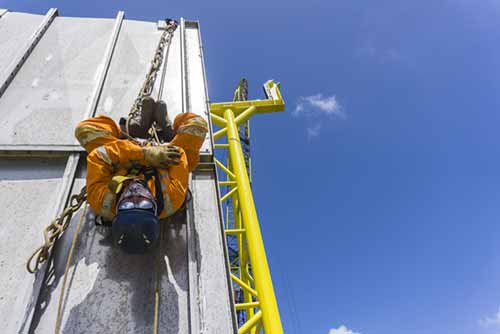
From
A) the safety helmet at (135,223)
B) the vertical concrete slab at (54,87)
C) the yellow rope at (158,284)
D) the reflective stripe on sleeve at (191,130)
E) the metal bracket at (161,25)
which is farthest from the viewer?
the metal bracket at (161,25)

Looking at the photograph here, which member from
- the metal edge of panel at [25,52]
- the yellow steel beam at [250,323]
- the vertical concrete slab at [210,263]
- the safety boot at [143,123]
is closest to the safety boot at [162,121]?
the safety boot at [143,123]

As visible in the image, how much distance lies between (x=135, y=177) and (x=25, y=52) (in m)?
3.17

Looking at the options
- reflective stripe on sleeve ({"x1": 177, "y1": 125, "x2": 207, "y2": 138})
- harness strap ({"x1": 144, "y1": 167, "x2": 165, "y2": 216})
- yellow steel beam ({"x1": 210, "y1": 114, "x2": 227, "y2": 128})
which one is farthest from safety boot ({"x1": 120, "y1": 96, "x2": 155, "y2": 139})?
yellow steel beam ({"x1": 210, "y1": 114, "x2": 227, "y2": 128})

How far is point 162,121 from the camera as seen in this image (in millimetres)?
2434

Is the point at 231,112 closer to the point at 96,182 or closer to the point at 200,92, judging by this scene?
the point at 200,92

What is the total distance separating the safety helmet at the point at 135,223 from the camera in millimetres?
1425

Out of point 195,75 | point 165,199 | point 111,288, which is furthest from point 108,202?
point 195,75

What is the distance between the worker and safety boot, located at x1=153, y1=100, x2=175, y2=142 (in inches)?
15.9

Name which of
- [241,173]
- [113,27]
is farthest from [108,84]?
[241,173]

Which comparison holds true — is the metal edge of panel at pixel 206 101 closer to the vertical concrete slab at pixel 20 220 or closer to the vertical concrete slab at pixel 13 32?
the vertical concrete slab at pixel 20 220

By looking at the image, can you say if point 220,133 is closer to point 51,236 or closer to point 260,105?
point 260,105

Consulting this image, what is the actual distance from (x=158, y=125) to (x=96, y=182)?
0.89 m

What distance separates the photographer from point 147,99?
2.36 m

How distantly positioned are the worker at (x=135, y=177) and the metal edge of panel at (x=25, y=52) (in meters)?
2.00
